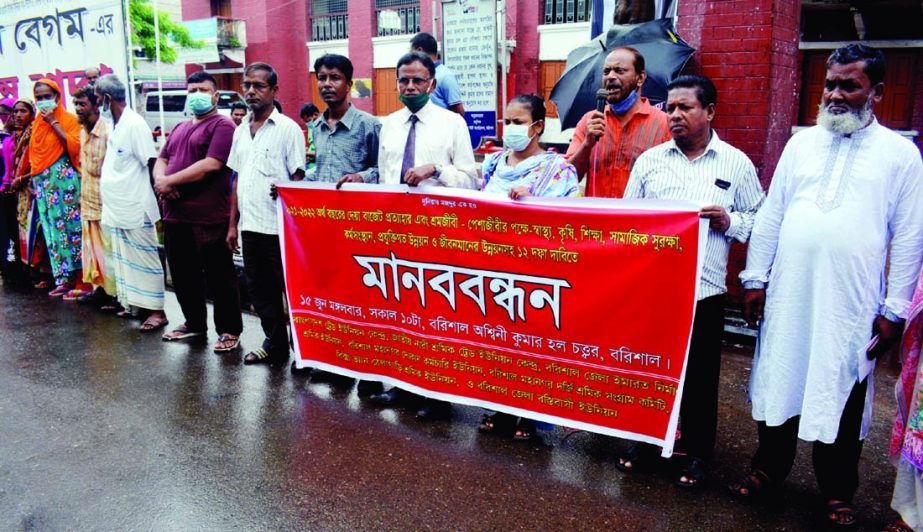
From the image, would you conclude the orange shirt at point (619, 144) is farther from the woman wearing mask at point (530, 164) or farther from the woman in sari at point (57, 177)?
the woman in sari at point (57, 177)

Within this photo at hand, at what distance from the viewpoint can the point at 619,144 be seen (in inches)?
144

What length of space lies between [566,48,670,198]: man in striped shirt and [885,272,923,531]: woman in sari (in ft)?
4.66

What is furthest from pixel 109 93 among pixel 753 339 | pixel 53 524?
pixel 753 339

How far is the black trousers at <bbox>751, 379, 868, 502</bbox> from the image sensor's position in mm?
2791

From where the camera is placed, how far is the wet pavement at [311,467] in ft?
9.65

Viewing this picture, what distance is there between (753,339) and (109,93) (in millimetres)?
5188

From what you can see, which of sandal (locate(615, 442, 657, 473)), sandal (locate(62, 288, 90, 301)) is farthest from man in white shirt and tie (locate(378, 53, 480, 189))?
sandal (locate(62, 288, 90, 301))

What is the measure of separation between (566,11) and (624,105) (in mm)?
16445

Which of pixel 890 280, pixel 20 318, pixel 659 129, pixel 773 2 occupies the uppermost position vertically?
pixel 773 2

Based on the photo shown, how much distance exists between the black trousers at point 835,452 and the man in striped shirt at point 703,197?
271 mm

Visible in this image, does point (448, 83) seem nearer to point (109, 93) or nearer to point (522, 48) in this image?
point (109, 93)

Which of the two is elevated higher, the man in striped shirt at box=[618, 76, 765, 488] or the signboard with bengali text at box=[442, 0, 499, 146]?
the signboard with bengali text at box=[442, 0, 499, 146]

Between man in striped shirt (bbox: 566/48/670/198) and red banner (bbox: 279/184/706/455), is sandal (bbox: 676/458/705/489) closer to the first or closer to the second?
red banner (bbox: 279/184/706/455)

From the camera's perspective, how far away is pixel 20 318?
6160 millimetres
